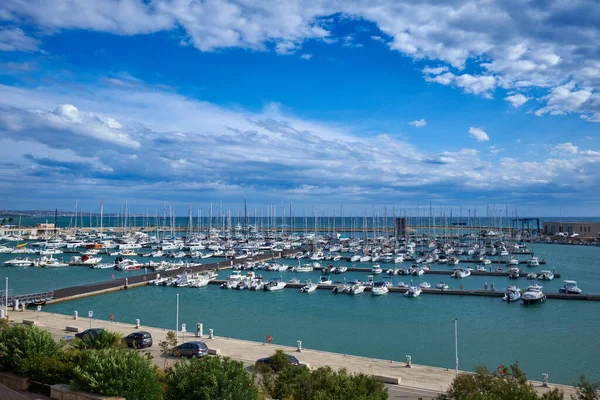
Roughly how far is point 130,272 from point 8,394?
6519 cm

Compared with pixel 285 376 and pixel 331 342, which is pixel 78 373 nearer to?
pixel 285 376

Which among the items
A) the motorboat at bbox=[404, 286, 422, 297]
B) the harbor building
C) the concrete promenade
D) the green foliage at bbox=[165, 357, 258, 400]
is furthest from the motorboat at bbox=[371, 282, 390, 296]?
the harbor building

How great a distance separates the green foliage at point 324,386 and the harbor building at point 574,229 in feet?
520

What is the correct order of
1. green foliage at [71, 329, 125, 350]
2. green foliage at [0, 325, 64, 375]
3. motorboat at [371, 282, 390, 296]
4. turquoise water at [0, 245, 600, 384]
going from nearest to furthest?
1. green foliage at [0, 325, 64, 375]
2. green foliage at [71, 329, 125, 350]
3. turquoise water at [0, 245, 600, 384]
4. motorboat at [371, 282, 390, 296]

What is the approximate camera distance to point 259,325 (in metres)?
43.4

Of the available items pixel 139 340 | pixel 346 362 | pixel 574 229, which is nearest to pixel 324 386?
pixel 346 362

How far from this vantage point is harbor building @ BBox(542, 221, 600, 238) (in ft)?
490

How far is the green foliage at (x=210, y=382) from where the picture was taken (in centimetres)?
1312

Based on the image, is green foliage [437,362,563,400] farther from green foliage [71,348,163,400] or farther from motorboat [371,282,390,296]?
motorboat [371,282,390,296]

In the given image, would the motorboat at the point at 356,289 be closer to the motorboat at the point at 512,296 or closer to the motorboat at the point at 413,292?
the motorboat at the point at 413,292

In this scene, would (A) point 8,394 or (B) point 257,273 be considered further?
(B) point 257,273

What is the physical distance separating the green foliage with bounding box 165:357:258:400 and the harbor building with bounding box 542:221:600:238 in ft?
533

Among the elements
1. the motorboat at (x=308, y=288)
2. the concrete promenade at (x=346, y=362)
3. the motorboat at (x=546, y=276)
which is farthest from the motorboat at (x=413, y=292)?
the motorboat at (x=546, y=276)

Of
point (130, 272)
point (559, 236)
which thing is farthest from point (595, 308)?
point (559, 236)
